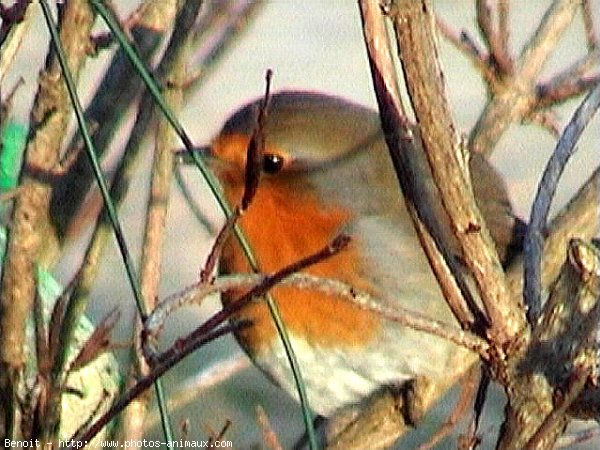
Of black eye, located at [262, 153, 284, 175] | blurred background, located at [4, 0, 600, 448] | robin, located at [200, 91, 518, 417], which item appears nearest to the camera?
robin, located at [200, 91, 518, 417]

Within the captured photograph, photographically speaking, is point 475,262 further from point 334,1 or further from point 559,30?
point 334,1

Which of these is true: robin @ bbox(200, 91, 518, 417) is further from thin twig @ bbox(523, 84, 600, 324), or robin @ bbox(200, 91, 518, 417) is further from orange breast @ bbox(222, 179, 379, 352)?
thin twig @ bbox(523, 84, 600, 324)

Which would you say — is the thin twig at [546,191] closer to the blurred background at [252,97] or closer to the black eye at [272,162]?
the black eye at [272,162]

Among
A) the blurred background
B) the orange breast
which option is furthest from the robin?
the blurred background

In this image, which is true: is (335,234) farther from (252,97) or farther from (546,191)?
(252,97)

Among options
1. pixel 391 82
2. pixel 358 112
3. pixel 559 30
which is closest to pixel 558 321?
pixel 391 82

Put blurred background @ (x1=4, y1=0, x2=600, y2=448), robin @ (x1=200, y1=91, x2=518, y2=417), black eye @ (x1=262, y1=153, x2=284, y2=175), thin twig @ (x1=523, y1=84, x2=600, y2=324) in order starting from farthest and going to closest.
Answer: blurred background @ (x1=4, y1=0, x2=600, y2=448) → black eye @ (x1=262, y1=153, x2=284, y2=175) → robin @ (x1=200, y1=91, x2=518, y2=417) → thin twig @ (x1=523, y1=84, x2=600, y2=324)
